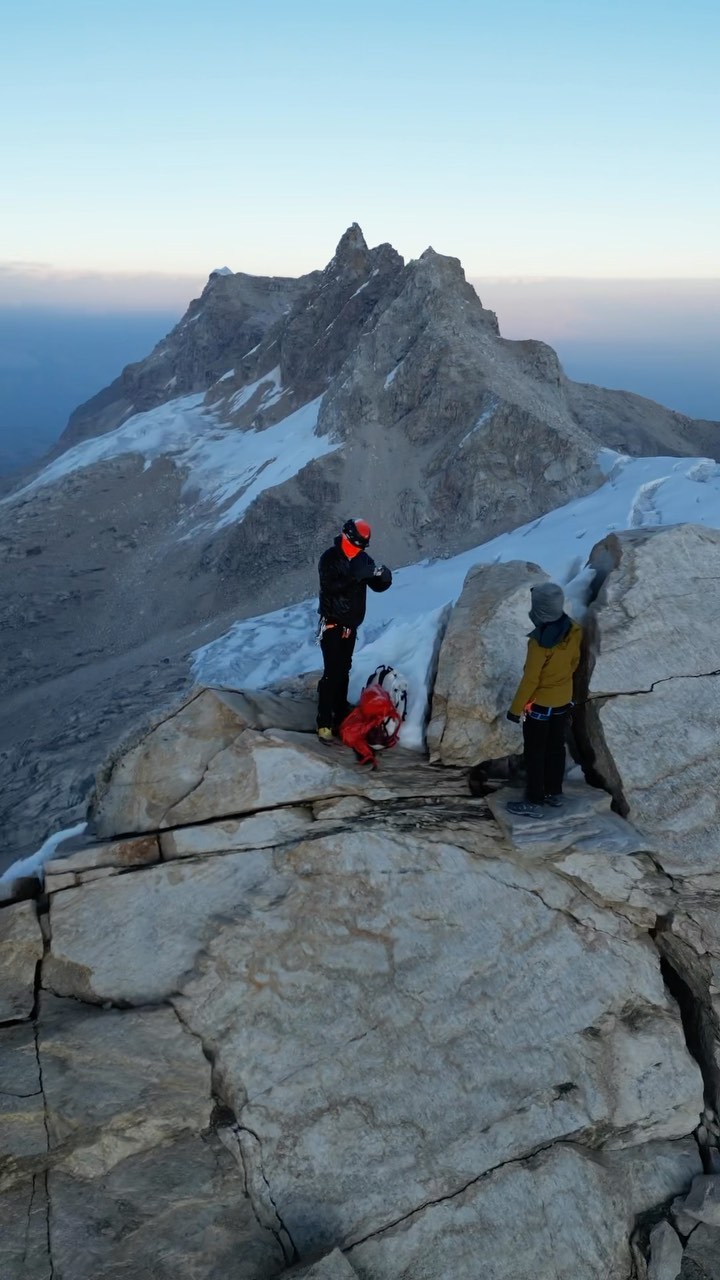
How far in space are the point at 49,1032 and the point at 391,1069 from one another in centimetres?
345

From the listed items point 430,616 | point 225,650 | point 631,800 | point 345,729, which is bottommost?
point 225,650

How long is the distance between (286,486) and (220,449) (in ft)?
40.8

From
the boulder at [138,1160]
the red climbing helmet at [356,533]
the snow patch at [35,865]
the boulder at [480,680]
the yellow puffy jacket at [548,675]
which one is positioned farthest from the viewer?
the boulder at [480,680]

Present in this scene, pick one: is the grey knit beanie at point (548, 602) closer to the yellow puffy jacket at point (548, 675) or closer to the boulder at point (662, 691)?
the yellow puffy jacket at point (548, 675)

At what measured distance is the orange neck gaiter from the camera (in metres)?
9.18

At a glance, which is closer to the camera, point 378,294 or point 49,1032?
point 49,1032

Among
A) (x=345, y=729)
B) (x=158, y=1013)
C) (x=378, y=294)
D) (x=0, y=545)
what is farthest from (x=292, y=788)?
(x=378, y=294)

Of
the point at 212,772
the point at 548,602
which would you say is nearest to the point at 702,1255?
the point at 548,602

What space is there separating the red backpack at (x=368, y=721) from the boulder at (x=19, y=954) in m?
3.95

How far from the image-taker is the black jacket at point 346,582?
920cm

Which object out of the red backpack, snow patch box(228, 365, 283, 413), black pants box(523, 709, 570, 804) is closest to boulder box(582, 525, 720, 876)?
black pants box(523, 709, 570, 804)

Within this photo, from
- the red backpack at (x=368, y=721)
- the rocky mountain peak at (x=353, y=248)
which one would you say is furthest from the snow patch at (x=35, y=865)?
the rocky mountain peak at (x=353, y=248)

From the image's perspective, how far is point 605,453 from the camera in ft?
124

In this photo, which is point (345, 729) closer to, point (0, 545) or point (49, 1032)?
point (49, 1032)
